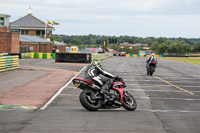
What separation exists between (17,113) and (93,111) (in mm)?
2113

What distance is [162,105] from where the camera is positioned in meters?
11.9

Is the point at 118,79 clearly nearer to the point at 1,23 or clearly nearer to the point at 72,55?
the point at 72,55

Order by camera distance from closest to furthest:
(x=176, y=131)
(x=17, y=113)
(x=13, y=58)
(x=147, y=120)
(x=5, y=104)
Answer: (x=176, y=131) → (x=147, y=120) → (x=17, y=113) → (x=5, y=104) → (x=13, y=58)

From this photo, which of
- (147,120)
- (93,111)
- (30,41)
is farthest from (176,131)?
(30,41)

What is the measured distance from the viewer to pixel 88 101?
10.1 meters

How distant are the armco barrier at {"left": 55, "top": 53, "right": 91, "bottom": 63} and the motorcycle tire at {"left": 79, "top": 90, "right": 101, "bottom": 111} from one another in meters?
33.8

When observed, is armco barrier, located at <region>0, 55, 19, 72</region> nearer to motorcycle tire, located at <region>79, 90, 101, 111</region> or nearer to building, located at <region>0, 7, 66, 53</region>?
motorcycle tire, located at <region>79, 90, 101, 111</region>

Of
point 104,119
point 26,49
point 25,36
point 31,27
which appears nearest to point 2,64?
point 104,119

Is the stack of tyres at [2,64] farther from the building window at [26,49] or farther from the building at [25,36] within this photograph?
the building window at [26,49]

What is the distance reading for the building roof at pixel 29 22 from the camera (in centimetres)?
9981

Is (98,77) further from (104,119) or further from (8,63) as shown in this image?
(8,63)

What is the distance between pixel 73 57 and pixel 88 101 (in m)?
34.2

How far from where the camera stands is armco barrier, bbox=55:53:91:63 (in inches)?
1730

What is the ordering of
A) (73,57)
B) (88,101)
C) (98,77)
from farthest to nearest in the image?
1. (73,57)
2. (98,77)
3. (88,101)
